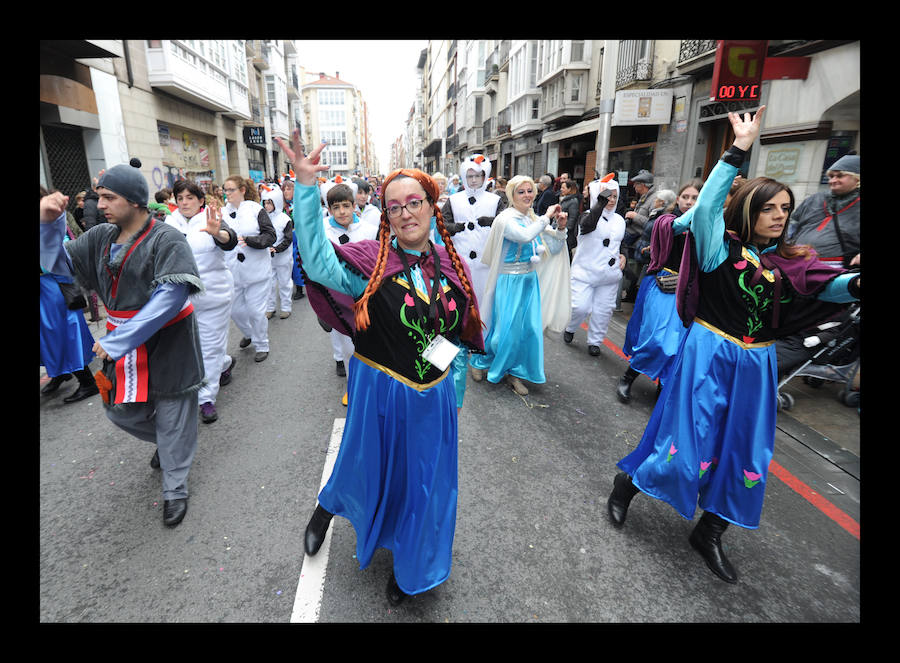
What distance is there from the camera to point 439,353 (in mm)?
2016

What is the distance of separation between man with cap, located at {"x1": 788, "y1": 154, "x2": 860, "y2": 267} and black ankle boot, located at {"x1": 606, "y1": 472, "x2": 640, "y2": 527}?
2720 mm

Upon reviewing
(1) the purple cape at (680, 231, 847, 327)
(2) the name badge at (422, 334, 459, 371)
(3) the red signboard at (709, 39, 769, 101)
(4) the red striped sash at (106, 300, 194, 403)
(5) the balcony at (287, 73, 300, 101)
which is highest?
(5) the balcony at (287, 73, 300, 101)

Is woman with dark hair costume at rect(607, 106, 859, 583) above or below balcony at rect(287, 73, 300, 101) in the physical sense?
below

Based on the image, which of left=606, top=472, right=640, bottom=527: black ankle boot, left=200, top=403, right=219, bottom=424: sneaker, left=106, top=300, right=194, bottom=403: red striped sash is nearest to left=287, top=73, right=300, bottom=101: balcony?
left=200, top=403, right=219, bottom=424: sneaker

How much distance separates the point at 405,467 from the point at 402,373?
44 centimetres

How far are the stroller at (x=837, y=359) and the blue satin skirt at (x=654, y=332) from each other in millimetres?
931

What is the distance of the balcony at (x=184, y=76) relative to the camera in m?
15.3

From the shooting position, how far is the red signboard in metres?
8.35

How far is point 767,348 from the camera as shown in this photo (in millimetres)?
2406

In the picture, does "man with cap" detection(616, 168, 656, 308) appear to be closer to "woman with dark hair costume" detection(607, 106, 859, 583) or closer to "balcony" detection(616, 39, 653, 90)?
"woman with dark hair costume" detection(607, 106, 859, 583)

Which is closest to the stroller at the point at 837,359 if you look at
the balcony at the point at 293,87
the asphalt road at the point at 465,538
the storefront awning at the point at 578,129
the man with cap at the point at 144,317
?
the asphalt road at the point at 465,538

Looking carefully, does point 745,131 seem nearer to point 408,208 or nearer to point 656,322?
point 408,208

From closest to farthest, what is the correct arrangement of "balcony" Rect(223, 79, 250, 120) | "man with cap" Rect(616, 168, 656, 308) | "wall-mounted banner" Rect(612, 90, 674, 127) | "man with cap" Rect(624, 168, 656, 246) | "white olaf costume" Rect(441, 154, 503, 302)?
"white olaf costume" Rect(441, 154, 503, 302) < "man with cap" Rect(616, 168, 656, 308) < "man with cap" Rect(624, 168, 656, 246) < "wall-mounted banner" Rect(612, 90, 674, 127) < "balcony" Rect(223, 79, 250, 120)

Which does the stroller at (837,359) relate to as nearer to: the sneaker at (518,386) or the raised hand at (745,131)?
the sneaker at (518,386)
